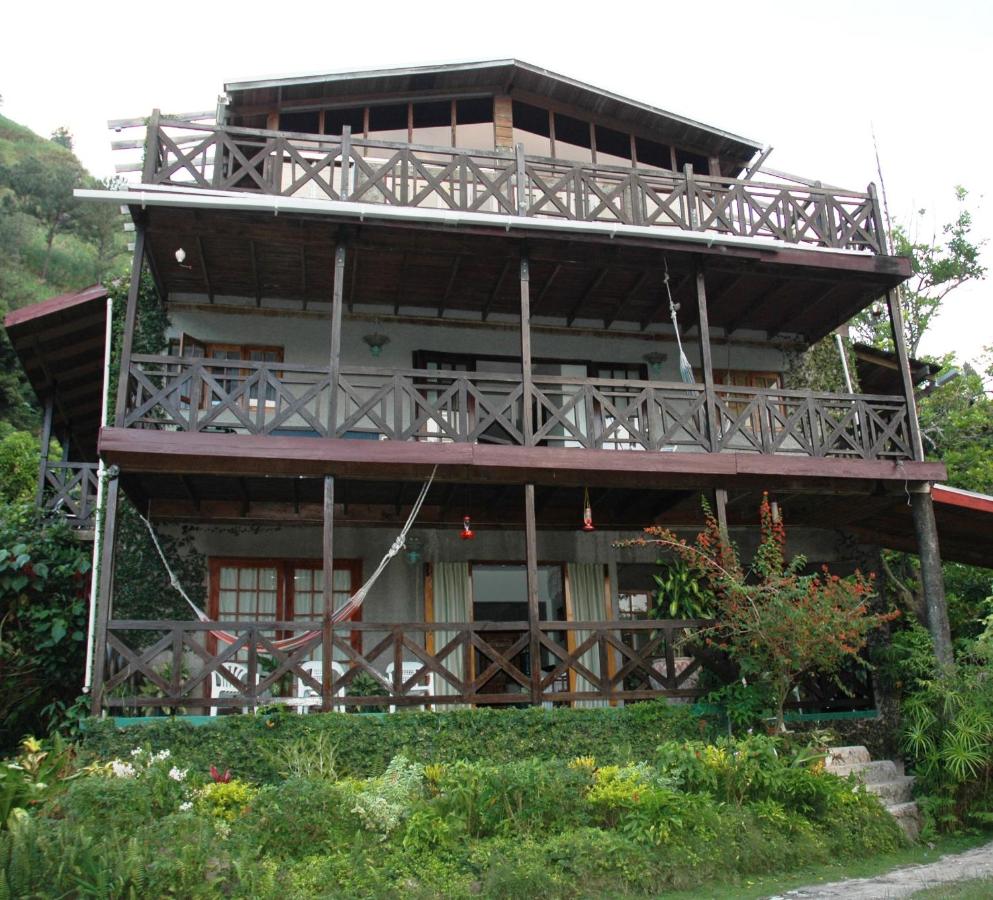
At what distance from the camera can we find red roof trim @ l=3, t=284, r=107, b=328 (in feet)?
42.4

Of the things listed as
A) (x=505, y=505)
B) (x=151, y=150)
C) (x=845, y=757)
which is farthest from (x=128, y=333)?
(x=845, y=757)

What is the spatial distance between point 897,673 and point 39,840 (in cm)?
957

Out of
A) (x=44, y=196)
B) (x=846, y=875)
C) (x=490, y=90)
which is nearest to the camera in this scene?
(x=846, y=875)

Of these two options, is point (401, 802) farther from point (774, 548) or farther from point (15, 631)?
point (15, 631)

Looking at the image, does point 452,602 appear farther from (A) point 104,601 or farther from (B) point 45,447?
(B) point 45,447

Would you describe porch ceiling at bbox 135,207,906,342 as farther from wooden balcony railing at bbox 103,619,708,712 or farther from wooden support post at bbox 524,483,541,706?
wooden balcony railing at bbox 103,619,708,712

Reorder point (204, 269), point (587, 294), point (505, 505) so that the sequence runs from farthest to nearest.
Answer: point (587, 294), point (505, 505), point (204, 269)

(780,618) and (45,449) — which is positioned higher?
(45,449)

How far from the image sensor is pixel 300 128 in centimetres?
1438

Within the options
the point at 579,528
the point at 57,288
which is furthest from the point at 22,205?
the point at 579,528

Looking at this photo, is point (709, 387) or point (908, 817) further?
point (709, 387)

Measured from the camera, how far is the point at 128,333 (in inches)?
428

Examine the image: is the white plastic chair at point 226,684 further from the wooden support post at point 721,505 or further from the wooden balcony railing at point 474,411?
the wooden support post at point 721,505

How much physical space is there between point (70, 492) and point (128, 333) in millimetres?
5489
